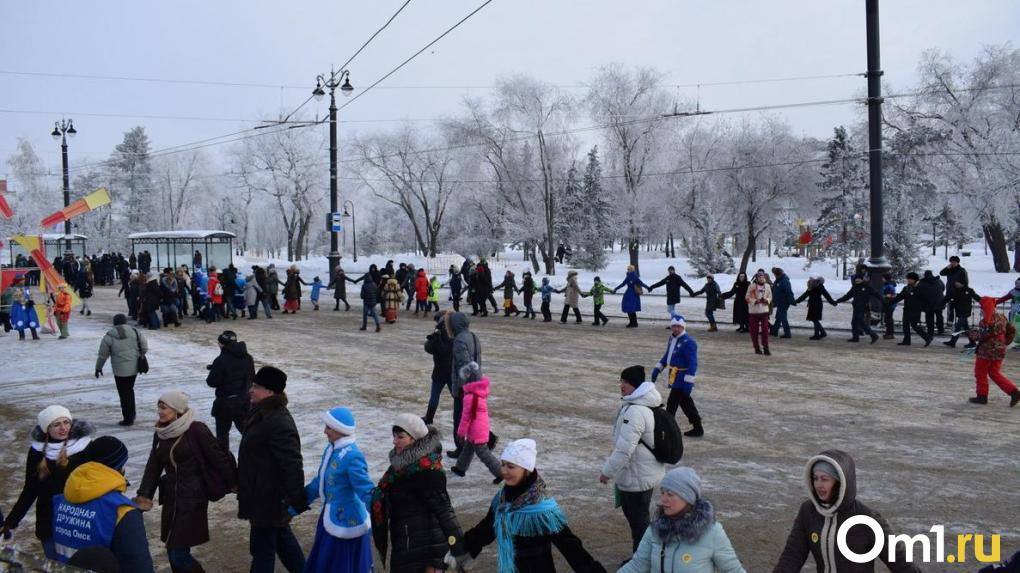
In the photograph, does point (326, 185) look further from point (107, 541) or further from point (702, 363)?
point (107, 541)

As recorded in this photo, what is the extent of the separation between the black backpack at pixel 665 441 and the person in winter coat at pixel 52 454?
3553 mm

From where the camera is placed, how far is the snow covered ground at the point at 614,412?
6648 mm

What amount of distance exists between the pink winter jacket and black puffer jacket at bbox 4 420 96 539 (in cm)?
327

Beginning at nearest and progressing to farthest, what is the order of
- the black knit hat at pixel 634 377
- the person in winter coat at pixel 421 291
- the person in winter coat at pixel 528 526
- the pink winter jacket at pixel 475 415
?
1. the person in winter coat at pixel 528 526
2. the black knit hat at pixel 634 377
3. the pink winter jacket at pixel 475 415
4. the person in winter coat at pixel 421 291

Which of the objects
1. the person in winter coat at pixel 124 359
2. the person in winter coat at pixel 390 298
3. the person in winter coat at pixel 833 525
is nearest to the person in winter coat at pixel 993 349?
the person in winter coat at pixel 833 525

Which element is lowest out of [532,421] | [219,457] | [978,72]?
[532,421]

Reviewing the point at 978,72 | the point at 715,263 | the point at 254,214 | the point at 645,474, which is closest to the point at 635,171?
the point at 715,263

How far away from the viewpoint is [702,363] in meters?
14.7

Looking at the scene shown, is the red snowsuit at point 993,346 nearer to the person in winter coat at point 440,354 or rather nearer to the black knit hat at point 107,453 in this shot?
the person in winter coat at point 440,354

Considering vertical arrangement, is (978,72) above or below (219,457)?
above

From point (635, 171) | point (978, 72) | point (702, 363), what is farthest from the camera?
point (635, 171)

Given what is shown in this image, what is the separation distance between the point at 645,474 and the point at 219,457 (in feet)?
9.08

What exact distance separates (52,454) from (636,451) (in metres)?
3.70

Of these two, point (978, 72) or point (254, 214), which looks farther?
point (254, 214)
